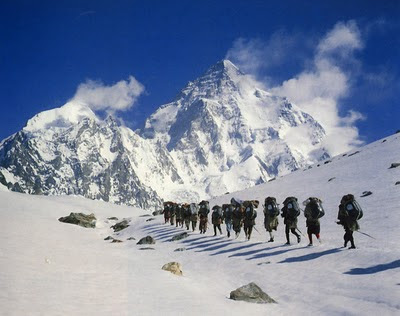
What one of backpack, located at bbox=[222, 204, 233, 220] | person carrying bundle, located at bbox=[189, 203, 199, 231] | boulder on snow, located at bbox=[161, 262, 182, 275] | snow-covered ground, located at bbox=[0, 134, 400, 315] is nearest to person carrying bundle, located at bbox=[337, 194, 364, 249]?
snow-covered ground, located at bbox=[0, 134, 400, 315]

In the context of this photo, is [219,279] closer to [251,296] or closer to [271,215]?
[251,296]

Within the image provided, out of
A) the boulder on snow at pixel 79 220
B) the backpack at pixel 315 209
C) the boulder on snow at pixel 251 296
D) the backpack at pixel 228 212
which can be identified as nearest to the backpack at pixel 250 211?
the backpack at pixel 228 212

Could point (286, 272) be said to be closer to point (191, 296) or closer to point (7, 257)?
point (191, 296)

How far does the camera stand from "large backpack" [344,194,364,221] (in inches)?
579

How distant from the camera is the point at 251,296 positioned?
32.3ft

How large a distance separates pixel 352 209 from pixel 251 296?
22.2ft

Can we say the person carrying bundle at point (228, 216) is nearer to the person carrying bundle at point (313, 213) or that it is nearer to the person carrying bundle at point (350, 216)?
the person carrying bundle at point (313, 213)

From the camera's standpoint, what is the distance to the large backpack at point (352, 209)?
48.3 ft

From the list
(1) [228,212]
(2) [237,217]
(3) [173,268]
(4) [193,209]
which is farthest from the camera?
(4) [193,209]

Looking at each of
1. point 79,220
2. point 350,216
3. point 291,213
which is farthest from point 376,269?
point 79,220

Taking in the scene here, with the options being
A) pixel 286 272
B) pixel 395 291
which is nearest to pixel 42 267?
pixel 286 272

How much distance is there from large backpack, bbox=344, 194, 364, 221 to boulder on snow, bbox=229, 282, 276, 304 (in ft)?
20.4

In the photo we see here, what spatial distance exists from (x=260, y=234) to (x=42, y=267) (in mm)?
15896

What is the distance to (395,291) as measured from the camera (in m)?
9.13
